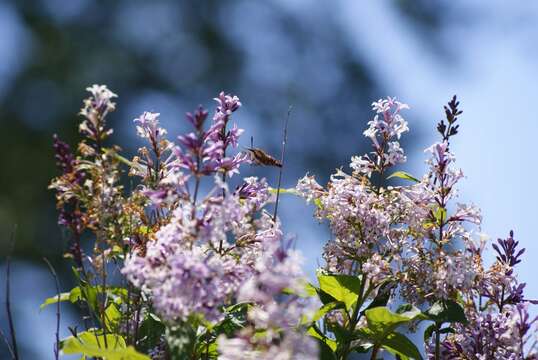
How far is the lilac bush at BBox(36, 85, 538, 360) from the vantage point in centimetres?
84

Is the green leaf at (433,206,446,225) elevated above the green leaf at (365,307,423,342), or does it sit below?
above

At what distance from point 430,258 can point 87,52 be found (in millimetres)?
4809

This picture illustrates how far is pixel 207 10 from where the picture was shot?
19.5ft

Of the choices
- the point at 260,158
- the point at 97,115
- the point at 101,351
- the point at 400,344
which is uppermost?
the point at 260,158

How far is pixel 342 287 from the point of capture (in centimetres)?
108

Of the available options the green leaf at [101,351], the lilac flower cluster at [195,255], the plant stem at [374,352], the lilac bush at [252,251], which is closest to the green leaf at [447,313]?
the lilac bush at [252,251]

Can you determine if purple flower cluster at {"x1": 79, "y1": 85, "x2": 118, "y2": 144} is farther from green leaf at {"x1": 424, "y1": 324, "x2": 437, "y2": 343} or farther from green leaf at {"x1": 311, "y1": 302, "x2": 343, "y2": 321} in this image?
green leaf at {"x1": 424, "y1": 324, "x2": 437, "y2": 343}

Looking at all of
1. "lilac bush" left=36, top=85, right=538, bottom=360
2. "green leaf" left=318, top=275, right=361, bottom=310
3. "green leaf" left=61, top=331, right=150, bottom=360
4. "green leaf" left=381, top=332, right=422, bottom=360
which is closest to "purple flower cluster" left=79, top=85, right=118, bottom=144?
"lilac bush" left=36, top=85, right=538, bottom=360

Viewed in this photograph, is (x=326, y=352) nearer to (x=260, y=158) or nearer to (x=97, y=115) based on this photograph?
(x=260, y=158)

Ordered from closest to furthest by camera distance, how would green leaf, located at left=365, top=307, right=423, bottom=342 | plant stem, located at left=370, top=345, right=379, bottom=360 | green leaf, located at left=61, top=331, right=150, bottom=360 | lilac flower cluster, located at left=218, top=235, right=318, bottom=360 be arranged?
1. lilac flower cluster, located at left=218, top=235, right=318, bottom=360
2. green leaf, located at left=61, top=331, right=150, bottom=360
3. green leaf, located at left=365, top=307, right=423, bottom=342
4. plant stem, located at left=370, top=345, right=379, bottom=360

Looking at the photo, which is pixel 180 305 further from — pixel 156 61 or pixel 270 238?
pixel 156 61

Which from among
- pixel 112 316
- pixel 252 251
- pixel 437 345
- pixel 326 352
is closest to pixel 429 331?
pixel 437 345

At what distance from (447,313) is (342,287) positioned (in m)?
0.13

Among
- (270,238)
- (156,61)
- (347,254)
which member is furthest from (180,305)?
(156,61)
